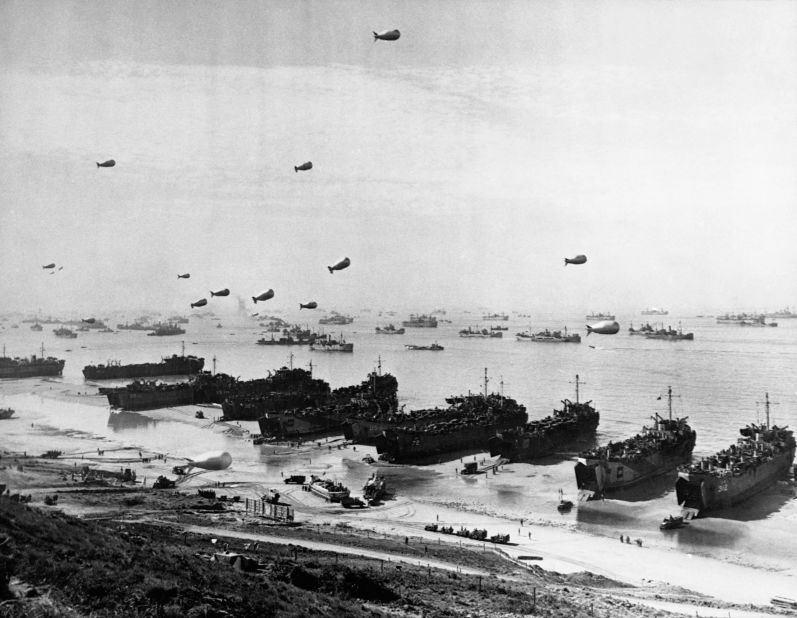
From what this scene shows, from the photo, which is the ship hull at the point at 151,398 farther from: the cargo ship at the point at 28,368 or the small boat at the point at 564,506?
the small boat at the point at 564,506

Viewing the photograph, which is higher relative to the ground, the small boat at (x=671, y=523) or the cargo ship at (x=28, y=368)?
the cargo ship at (x=28, y=368)

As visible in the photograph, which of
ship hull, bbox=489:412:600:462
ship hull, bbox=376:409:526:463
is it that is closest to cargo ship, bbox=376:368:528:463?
ship hull, bbox=376:409:526:463

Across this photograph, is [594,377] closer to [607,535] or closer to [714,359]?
[714,359]

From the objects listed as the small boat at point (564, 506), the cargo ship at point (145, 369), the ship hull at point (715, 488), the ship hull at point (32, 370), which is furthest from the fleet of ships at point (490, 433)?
the ship hull at point (32, 370)

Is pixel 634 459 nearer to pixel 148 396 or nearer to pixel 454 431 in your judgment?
pixel 454 431

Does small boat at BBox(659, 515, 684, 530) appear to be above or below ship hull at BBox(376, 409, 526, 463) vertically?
below

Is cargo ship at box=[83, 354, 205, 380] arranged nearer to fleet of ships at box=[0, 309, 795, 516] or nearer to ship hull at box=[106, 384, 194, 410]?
fleet of ships at box=[0, 309, 795, 516]

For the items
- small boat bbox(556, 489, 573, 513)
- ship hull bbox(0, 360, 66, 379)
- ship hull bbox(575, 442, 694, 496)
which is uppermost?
ship hull bbox(0, 360, 66, 379)
